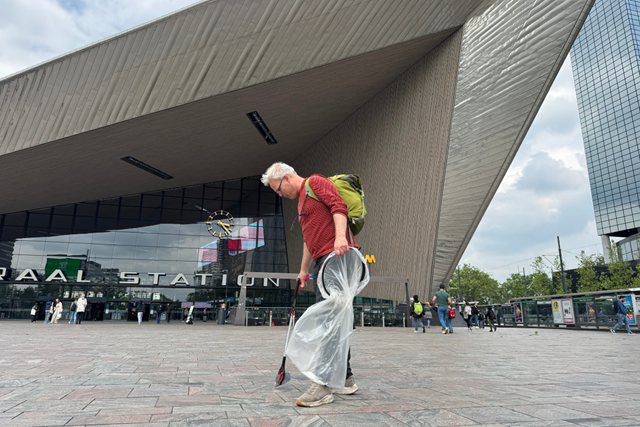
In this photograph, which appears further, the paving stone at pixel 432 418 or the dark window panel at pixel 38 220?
the dark window panel at pixel 38 220

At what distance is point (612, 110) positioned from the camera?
233ft

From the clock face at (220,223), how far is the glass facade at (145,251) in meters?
0.07

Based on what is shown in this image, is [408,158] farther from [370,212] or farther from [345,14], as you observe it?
[345,14]

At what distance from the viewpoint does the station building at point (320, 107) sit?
13.9 metres

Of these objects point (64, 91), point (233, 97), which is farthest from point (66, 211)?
point (233, 97)

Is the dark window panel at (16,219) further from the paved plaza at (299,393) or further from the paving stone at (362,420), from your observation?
the paving stone at (362,420)

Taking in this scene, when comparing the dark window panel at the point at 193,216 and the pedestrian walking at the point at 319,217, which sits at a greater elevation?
the dark window panel at the point at 193,216

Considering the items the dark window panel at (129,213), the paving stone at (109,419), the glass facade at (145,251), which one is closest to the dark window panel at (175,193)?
the glass facade at (145,251)

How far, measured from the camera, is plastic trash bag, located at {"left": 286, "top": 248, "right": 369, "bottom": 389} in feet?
8.72

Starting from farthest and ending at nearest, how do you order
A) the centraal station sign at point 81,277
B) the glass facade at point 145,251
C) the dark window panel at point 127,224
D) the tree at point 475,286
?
the tree at point 475,286
the dark window panel at point 127,224
the glass facade at point 145,251
the centraal station sign at point 81,277

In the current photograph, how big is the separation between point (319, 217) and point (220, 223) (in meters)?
26.9

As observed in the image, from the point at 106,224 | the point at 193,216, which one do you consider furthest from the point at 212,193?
the point at 106,224

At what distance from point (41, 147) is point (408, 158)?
52.7ft

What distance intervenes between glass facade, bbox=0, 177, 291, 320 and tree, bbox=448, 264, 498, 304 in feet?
158
